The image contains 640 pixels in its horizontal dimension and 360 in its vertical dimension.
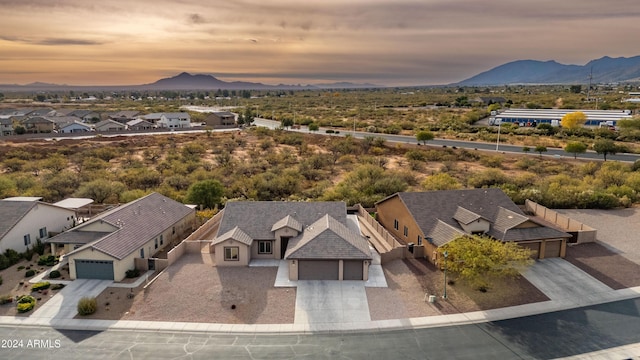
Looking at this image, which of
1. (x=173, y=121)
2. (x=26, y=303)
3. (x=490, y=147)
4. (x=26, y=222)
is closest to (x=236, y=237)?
(x=26, y=303)

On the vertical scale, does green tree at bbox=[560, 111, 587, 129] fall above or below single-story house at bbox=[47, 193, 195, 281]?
above

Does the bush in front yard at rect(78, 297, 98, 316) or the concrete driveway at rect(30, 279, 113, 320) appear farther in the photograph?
the concrete driveway at rect(30, 279, 113, 320)

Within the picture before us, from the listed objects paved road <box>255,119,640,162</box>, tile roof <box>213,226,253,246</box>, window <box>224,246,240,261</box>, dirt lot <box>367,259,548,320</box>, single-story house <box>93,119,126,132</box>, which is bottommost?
dirt lot <box>367,259,548,320</box>

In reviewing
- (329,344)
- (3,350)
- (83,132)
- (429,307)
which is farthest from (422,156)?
(83,132)

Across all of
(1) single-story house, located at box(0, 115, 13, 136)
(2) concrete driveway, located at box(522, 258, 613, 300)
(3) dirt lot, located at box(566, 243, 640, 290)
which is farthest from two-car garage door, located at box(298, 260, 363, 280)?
(1) single-story house, located at box(0, 115, 13, 136)

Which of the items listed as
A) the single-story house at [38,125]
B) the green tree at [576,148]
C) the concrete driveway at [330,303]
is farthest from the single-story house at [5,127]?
the green tree at [576,148]

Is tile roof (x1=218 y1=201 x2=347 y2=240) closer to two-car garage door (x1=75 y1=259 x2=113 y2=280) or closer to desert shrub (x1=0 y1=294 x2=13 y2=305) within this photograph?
two-car garage door (x1=75 y1=259 x2=113 y2=280)

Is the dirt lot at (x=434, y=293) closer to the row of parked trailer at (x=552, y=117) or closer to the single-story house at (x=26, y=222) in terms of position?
the single-story house at (x=26, y=222)
